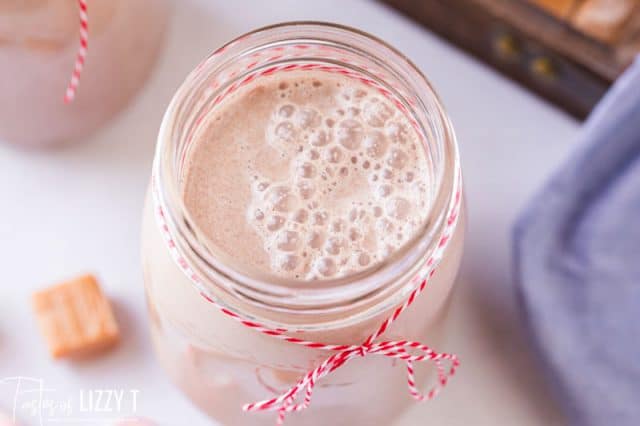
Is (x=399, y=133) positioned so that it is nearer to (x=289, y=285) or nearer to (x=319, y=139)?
(x=319, y=139)

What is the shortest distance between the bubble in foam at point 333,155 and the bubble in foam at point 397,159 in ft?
0.11

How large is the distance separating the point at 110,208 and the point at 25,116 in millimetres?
115

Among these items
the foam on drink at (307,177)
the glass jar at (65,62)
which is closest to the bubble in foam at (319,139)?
the foam on drink at (307,177)

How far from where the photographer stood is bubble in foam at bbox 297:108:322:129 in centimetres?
68

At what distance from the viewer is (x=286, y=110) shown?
69cm

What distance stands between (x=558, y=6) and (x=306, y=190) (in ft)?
1.18

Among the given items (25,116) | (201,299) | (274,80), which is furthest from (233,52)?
(25,116)

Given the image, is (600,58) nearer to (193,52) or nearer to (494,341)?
(494,341)

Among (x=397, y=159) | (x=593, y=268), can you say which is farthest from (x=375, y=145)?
(x=593, y=268)

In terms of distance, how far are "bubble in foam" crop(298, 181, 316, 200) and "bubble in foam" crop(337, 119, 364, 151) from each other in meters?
0.04

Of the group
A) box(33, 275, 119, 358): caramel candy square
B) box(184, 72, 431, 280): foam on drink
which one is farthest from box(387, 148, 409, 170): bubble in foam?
box(33, 275, 119, 358): caramel candy square

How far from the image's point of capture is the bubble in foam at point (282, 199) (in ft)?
2.14

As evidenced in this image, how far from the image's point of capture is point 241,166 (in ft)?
2.19

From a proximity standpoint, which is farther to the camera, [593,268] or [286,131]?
[593,268]
